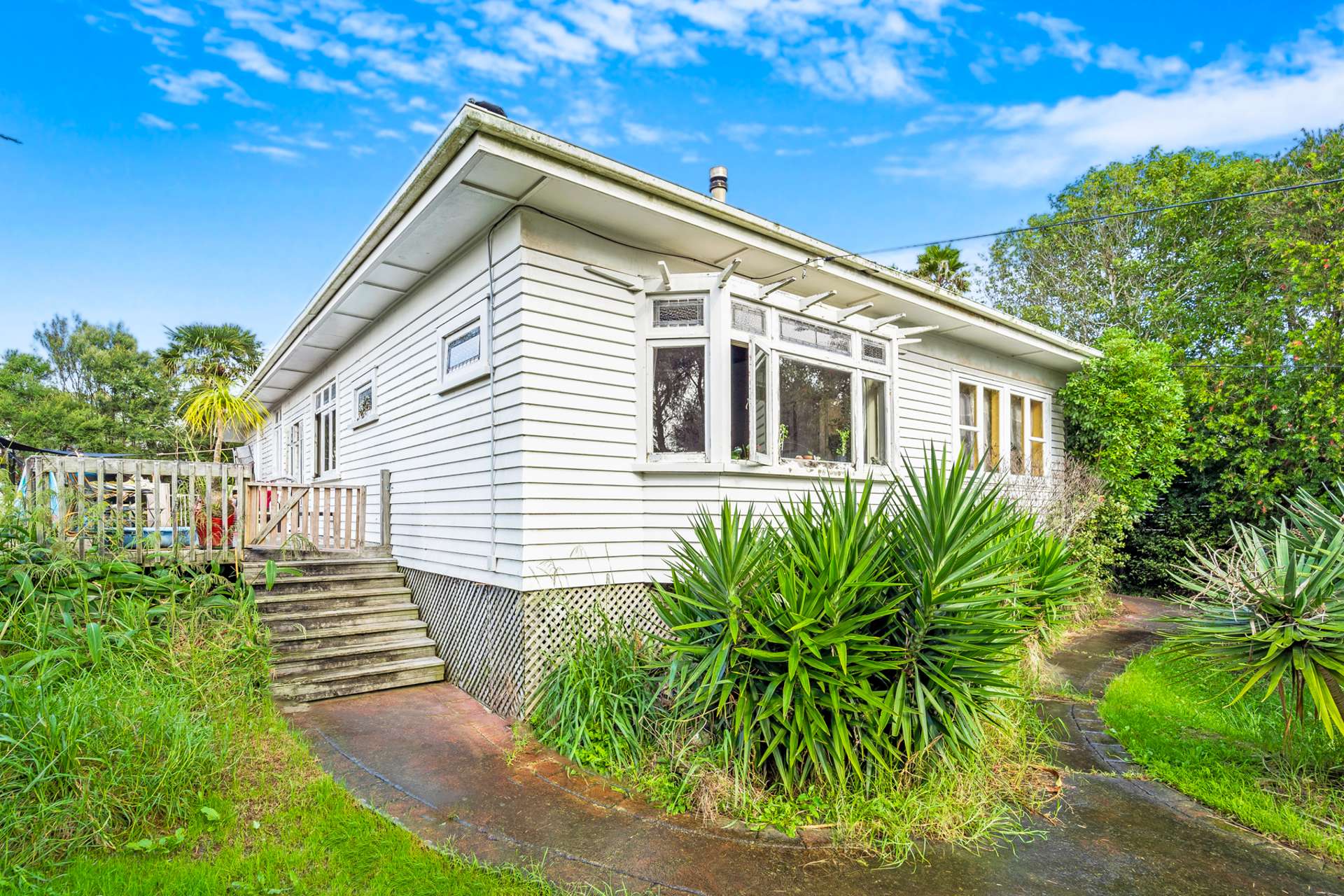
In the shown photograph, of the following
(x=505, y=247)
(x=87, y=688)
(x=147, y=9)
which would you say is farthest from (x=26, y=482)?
(x=147, y=9)

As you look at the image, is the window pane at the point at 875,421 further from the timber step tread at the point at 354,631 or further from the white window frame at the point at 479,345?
the timber step tread at the point at 354,631

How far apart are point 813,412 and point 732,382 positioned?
1.13 metres

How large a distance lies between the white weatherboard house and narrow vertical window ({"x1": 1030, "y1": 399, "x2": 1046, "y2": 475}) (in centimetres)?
500

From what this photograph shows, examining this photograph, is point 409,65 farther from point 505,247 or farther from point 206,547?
point 206,547

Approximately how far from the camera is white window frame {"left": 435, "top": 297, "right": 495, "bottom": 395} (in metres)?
5.65

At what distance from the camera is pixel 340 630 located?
591 cm

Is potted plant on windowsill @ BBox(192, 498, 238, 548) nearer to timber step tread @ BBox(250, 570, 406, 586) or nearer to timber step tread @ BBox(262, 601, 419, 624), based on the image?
timber step tread @ BBox(250, 570, 406, 586)

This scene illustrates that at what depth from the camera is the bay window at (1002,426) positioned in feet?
32.4

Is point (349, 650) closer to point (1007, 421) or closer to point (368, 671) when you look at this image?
point (368, 671)

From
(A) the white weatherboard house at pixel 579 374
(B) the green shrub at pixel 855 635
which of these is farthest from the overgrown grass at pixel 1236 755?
(A) the white weatherboard house at pixel 579 374

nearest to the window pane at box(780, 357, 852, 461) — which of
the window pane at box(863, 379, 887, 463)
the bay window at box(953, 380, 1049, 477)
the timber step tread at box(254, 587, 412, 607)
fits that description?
the window pane at box(863, 379, 887, 463)

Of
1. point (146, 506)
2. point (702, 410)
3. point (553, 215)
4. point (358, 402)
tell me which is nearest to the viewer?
point (553, 215)

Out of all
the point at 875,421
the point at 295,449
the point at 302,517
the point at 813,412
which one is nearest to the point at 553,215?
the point at 813,412

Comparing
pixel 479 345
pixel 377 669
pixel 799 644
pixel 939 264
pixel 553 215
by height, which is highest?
pixel 939 264
